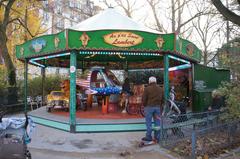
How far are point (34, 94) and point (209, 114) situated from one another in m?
16.5

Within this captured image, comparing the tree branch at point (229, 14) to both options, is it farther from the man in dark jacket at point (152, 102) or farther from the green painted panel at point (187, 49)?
the man in dark jacket at point (152, 102)

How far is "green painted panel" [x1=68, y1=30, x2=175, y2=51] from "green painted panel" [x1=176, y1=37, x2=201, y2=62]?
58cm

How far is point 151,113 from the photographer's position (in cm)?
1050

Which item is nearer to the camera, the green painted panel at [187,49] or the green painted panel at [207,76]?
the green painted panel at [187,49]

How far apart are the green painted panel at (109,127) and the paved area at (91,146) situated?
0.91 ft

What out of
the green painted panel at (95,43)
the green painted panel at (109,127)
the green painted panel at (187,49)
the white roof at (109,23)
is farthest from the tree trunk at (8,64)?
the green painted panel at (187,49)

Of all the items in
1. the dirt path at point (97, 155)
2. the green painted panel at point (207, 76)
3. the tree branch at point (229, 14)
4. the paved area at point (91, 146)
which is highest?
the tree branch at point (229, 14)

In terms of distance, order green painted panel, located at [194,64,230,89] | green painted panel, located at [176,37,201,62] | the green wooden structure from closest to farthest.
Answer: the green wooden structure → green painted panel, located at [176,37,201,62] → green painted panel, located at [194,64,230,89]

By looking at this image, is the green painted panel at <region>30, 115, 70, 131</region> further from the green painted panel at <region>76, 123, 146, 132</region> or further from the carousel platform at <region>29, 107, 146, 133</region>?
the green painted panel at <region>76, 123, 146, 132</region>

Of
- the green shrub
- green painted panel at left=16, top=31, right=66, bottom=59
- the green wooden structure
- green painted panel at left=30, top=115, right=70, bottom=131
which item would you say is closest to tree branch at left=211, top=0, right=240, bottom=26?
the green wooden structure

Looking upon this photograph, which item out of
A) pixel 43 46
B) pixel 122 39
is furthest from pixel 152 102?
pixel 43 46

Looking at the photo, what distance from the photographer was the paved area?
9430 millimetres

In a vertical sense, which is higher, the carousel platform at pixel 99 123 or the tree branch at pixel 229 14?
the tree branch at pixel 229 14

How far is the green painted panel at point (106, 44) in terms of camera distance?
40.0 feet
